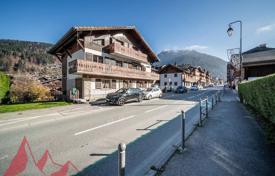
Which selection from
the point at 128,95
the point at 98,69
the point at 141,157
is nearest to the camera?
the point at 141,157

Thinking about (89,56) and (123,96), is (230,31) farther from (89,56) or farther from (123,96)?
(89,56)

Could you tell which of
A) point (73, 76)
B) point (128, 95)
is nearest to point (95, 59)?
point (73, 76)

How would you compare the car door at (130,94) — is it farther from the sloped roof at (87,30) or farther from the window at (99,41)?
the sloped roof at (87,30)

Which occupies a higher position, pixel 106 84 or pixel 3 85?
pixel 106 84

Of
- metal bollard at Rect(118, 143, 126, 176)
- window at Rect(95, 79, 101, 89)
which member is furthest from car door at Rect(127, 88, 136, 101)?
metal bollard at Rect(118, 143, 126, 176)

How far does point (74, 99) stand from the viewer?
58.1 feet

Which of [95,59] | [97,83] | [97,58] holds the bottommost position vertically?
[97,83]

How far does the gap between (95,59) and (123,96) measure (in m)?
8.04

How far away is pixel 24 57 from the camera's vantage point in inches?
2854

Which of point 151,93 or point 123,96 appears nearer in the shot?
point 123,96

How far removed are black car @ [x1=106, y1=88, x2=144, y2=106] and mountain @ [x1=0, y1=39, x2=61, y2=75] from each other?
5927 centimetres

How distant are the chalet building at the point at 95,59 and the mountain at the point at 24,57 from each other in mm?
50595

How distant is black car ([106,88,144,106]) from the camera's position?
15697 millimetres

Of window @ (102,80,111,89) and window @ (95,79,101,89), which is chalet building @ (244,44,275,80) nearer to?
window @ (102,80,111,89)
